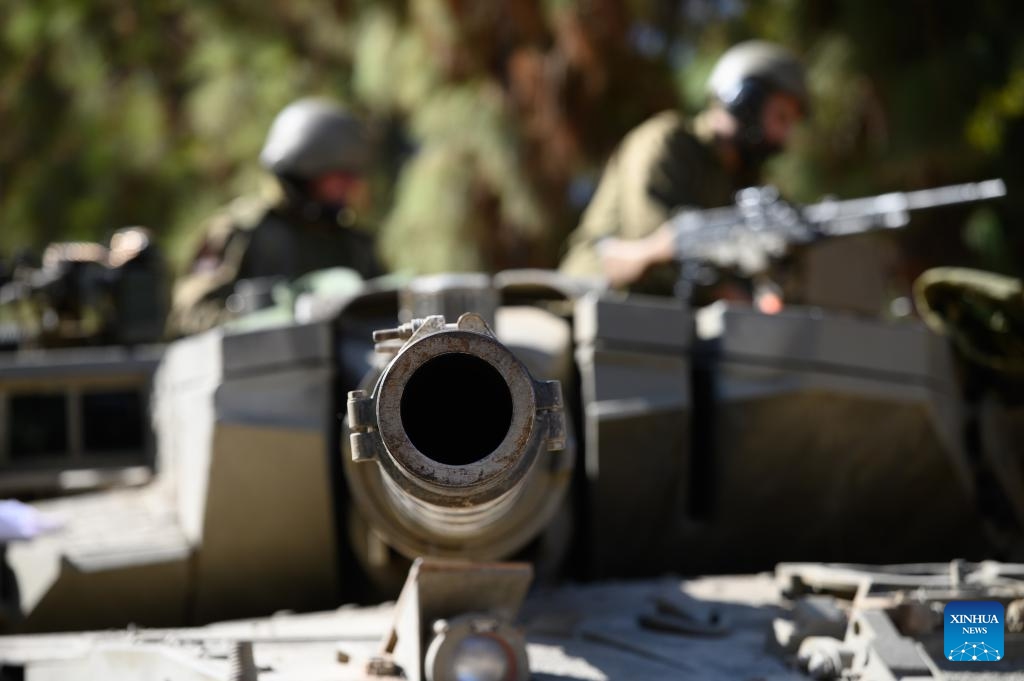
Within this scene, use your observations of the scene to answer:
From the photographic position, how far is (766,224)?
18.3ft

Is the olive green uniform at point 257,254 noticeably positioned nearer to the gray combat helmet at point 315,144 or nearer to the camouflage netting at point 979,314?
the gray combat helmet at point 315,144

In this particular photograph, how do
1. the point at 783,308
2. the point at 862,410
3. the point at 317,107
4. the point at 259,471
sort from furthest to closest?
the point at 317,107
the point at 783,308
the point at 862,410
the point at 259,471

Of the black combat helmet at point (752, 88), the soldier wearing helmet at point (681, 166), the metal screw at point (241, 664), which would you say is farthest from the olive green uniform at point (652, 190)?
the metal screw at point (241, 664)

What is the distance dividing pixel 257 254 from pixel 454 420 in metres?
3.67

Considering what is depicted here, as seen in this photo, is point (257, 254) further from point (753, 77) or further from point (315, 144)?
point (753, 77)

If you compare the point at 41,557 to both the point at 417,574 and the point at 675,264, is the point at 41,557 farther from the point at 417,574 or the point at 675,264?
the point at 675,264

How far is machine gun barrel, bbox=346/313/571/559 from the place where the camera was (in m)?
2.69

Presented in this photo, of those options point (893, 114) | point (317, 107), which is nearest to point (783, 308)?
point (317, 107)

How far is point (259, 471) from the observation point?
4230 mm

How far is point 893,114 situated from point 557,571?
21.1ft

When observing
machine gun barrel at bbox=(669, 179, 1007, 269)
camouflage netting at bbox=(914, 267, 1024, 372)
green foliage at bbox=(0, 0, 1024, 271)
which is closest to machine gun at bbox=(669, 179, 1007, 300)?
machine gun barrel at bbox=(669, 179, 1007, 269)

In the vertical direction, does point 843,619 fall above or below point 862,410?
below

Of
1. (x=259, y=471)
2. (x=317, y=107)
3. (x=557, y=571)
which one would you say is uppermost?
(x=317, y=107)

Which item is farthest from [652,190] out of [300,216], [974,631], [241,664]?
[241,664]
